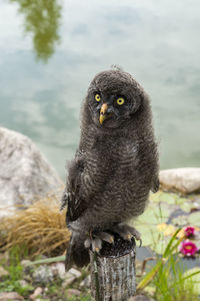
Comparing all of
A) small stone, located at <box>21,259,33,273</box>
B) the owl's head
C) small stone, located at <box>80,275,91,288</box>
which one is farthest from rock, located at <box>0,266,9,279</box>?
the owl's head

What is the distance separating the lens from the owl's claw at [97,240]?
7.24ft

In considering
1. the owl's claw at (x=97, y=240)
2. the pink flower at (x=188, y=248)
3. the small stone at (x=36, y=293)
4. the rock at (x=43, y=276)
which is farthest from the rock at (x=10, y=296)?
the pink flower at (x=188, y=248)

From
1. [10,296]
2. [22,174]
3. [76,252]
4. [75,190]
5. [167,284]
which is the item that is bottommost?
[10,296]

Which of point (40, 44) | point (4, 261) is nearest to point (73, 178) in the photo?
point (4, 261)

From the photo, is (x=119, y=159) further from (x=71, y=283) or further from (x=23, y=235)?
(x=23, y=235)

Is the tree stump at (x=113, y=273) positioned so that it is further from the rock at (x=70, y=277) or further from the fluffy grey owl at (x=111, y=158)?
the rock at (x=70, y=277)

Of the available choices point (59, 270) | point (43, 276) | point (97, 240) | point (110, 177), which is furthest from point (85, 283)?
point (110, 177)

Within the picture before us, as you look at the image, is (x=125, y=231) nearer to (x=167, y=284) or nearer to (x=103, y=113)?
(x=167, y=284)

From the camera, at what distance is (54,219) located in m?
3.84

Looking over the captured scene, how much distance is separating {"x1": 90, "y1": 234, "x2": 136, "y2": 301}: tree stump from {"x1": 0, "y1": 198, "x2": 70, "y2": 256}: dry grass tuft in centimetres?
156

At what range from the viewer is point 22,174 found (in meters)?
4.16

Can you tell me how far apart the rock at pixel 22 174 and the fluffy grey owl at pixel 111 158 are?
1765 mm

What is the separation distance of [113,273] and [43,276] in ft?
4.74

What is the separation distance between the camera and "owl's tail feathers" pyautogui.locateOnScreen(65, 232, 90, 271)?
8.23 feet
